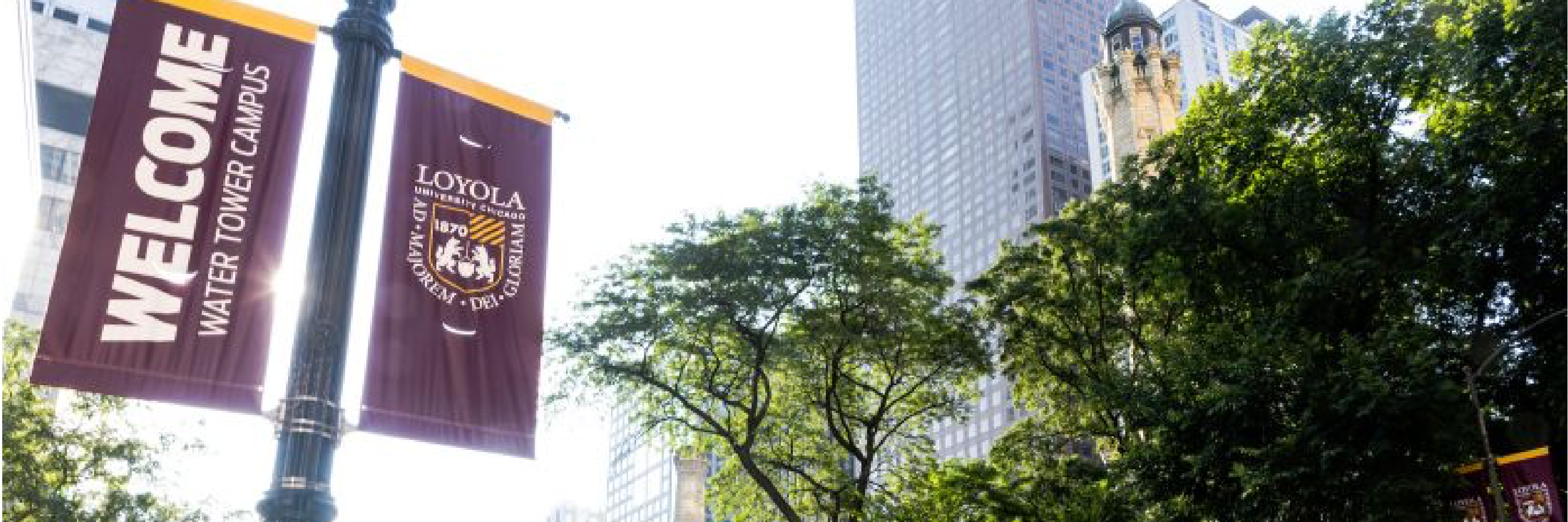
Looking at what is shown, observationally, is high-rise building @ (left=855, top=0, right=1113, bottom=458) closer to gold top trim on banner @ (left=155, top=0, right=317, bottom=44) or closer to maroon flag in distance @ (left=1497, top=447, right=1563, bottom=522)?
maroon flag in distance @ (left=1497, top=447, right=1563, bottom=522)

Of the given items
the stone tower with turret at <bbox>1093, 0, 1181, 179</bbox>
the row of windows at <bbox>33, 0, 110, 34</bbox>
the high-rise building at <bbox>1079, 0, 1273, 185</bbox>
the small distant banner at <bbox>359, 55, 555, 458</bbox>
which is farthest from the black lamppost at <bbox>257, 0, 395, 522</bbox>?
the high-rise building at <bbox>1079, 0, 1273, 185</bbox>

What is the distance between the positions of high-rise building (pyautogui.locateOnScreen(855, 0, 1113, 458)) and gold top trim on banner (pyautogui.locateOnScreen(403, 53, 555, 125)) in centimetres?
13156

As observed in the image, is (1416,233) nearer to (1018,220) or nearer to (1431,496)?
(1431,496)

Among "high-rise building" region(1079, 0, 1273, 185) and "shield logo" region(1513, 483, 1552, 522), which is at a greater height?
"high-rise building" region(1079, 0, 1273, 185)

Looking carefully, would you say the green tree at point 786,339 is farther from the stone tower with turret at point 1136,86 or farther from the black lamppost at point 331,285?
the stone tower with turret at point 1136,86

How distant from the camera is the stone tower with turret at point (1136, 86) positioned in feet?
224

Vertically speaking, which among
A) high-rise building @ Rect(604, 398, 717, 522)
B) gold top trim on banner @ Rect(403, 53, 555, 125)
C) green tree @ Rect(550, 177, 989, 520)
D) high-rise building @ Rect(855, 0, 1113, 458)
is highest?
high-rise building @ Rect(855, 0, 1113, 458)

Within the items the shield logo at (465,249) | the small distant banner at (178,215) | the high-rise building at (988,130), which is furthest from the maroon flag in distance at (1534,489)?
the high-rise building at (988,130)

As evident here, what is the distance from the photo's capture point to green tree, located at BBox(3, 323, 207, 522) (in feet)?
95.7

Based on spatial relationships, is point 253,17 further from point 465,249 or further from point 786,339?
point 786,339

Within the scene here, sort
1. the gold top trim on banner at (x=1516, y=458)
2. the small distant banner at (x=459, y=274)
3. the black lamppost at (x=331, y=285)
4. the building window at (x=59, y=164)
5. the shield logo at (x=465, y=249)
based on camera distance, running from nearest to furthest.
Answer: the black lamppost at (x=331, y=285) → the small distant banner at (x=459, y=274) → the shield logo at (x=465, y=249) → the gold top trim on banner at (x=1516, y=458) → the building window at (x=59, y=164)

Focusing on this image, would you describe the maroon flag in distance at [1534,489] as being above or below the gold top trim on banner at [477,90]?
below

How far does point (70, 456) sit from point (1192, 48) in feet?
465

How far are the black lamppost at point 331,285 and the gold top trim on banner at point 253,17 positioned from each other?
0.48 metres
